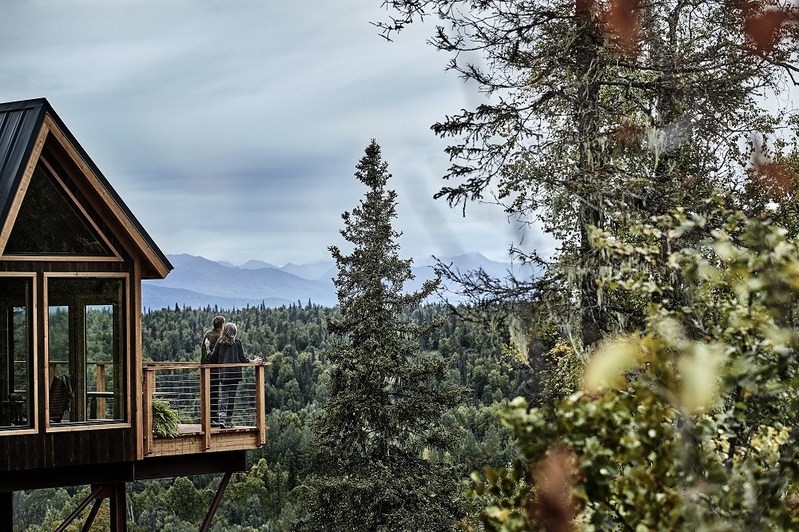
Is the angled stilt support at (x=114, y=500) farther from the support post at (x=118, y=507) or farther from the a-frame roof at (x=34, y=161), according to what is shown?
the a-frame roof at (x=34, y=161)

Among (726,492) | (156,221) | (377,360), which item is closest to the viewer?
(726,492)

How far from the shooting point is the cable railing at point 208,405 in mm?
12391

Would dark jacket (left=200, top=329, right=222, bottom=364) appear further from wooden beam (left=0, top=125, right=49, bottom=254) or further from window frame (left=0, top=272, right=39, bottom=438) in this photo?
wooden beam (left=0, top=125, right=49, bottom=254)

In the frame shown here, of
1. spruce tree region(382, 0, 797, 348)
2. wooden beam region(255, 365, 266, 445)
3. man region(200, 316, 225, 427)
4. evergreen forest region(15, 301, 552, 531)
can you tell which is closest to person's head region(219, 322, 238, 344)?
man region(200, 316, 225, 427)

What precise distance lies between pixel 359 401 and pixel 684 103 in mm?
13855

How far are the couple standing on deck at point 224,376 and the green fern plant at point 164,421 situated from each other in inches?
21.1

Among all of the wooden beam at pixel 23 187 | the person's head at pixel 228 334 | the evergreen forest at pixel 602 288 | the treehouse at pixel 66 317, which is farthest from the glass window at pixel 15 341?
the evergreen forest at pixel 602 288

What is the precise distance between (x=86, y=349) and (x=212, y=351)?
181 cm

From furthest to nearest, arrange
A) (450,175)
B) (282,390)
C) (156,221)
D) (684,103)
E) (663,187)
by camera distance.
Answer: (156,221) < (282,390) < (450,175) < (684,103) < (663,187)

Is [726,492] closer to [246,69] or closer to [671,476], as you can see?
[671,476]

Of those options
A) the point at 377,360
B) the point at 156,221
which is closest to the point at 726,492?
the point at 377,360

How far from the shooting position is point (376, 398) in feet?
77.4

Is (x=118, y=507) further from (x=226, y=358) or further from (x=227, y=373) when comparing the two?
(x=226, y=358)

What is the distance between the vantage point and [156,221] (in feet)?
560
